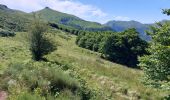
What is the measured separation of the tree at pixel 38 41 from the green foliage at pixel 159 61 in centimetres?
1478

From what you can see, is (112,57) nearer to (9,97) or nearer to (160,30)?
(160,30)

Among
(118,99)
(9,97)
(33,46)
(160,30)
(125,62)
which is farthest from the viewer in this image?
(125,62)

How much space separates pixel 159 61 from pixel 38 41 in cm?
1709

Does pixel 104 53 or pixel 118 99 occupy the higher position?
pixel 118 99

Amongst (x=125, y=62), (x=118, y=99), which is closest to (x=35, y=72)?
(x=118, y=99)

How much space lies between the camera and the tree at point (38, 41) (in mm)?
31828

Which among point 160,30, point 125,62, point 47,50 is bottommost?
point 125,62

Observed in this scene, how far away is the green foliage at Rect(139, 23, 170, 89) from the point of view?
1630cm

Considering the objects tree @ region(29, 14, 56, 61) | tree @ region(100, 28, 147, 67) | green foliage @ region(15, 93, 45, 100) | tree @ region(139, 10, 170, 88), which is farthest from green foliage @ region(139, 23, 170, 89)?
tree @ region(100, 28, 147, 67)

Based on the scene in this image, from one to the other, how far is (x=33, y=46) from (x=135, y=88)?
45.6ft

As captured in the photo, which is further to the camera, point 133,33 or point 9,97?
point 133,33

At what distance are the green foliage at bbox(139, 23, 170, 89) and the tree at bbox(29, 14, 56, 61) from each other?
1478 cm

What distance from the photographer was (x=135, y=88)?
20.4 metres

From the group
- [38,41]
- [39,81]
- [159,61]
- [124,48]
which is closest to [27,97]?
[39,81]
